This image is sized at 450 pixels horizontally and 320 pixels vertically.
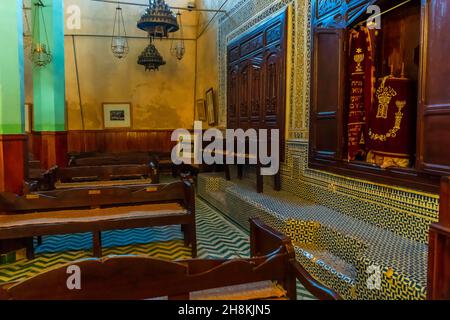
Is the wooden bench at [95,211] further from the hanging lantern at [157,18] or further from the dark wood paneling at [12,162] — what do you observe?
the hanging lantern at [157,18]

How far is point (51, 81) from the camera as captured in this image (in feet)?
24.8

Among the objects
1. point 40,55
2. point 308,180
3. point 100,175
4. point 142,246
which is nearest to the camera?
point 142,246

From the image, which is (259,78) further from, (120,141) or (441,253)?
(120,141)

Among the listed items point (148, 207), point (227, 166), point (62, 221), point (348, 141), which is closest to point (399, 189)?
point (348, 141)

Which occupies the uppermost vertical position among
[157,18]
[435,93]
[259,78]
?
[157,18]

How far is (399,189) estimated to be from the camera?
12.1 ft

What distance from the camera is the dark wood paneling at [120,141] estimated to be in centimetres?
1168

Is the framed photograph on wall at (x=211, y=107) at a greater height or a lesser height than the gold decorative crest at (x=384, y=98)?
greater

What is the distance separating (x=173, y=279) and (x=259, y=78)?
19.1ft

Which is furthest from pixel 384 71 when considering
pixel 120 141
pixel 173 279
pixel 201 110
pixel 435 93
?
pixel 120 141

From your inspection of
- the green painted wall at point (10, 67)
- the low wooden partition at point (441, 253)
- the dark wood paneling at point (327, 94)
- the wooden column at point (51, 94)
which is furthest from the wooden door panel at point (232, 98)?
the low wooden partition at point (441, 253)

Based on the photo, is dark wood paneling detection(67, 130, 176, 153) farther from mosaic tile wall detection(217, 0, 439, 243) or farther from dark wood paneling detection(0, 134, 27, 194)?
dark wood paneling detection(0, 134, 27, 194)

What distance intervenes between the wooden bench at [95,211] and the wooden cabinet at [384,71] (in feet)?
6.38

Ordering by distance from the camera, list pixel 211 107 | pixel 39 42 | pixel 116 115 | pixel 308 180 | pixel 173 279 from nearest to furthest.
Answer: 1. pixel 173 279
2. pixel 308 180
3. pixel 39 42
4. pixel 211 107
5. pixel 116 115
